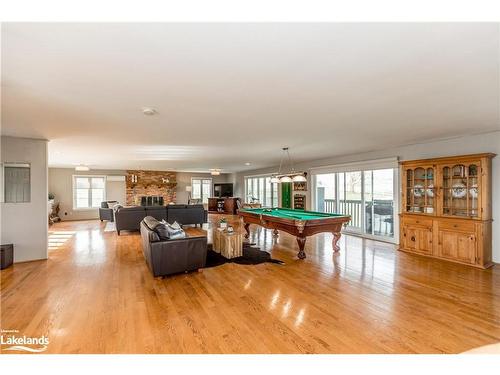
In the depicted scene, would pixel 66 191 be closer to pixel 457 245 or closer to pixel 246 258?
pixel 246 258

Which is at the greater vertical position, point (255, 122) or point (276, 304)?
point (255, 122)

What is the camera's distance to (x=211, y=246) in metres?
5.87

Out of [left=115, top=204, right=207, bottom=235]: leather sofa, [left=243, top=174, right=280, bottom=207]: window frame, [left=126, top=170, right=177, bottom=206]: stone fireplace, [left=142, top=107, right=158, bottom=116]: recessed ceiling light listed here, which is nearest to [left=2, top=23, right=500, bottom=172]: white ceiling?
[left=142, top=107, right=158, bottom=116]: recessed ceiling light

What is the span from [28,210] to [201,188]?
9.69 m

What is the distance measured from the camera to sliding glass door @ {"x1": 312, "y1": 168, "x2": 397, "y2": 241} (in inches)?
246

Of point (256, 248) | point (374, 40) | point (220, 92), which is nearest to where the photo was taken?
point (374, 40)

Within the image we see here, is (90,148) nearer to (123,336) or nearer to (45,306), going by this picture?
(45,306)

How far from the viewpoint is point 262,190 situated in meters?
12.1

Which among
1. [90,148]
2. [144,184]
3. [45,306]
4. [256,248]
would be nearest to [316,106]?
[256,248]

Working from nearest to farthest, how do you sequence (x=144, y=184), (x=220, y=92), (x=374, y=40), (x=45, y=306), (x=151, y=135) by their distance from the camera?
1. (x=374, y=40)
2. (x=220, y=92)
3. (x=45, y=306)
4. (x=151, y=135)
5. (x=144, y=184)

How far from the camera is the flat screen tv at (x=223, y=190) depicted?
14.1 metres

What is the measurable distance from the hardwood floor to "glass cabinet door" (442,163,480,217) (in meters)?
1.06

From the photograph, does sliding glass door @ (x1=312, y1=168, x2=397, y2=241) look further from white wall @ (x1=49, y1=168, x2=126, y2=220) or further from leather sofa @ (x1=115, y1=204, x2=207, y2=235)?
white wall @ (x1=49, y1=168, x2=126, y2=220)

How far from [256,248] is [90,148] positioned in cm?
461
